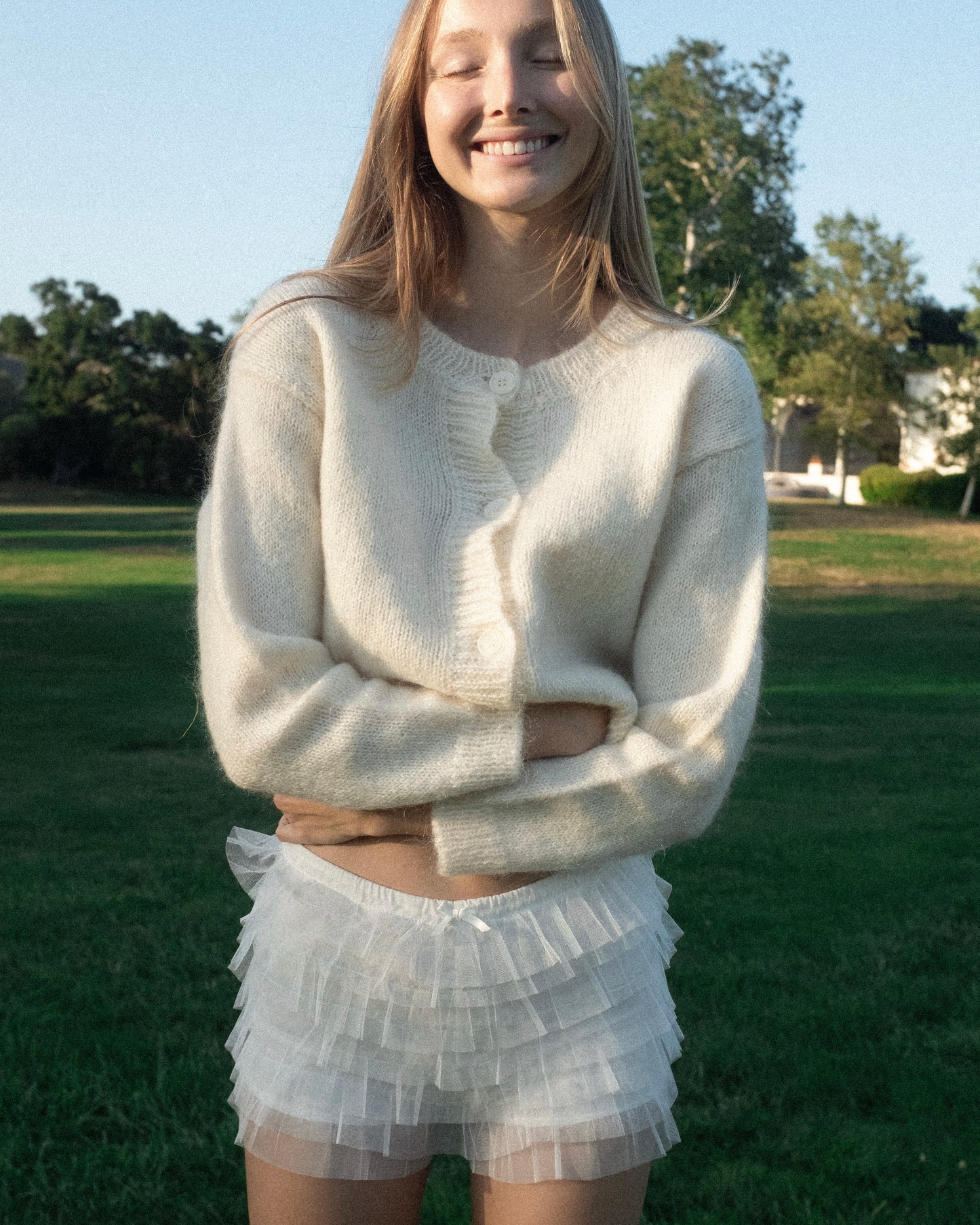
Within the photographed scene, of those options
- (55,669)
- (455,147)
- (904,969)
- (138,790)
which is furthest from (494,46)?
(55,669)

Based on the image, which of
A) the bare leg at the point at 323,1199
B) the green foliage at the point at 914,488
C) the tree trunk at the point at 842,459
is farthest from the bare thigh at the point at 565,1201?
the tree trunk at the point at 842,459

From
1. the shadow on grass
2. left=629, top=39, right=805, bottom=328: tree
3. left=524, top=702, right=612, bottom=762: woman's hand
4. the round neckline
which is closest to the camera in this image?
left=524, top=702, right=612, bottom=762: woman's hand

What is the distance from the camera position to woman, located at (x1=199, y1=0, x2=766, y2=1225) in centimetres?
190

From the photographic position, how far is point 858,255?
46.5 meters

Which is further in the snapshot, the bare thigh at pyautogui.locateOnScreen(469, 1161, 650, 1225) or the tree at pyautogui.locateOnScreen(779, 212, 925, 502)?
the tree at pyautogui.locateOnScreen(779, 212, 925, 502)

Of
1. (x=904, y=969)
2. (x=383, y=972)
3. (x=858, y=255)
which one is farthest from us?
(x=858, y=255)

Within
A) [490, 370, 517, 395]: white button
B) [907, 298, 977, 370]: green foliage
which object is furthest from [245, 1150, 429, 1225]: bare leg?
[907, 298, 977, 370]: green foliage

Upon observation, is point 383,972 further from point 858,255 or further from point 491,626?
point 858,255

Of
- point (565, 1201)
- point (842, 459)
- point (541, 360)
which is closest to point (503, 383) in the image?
point (541, 360)

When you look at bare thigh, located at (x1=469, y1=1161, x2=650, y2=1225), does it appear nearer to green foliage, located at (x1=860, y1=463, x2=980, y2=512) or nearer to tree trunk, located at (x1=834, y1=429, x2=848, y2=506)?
green foliage, located at (x1=860, y1=463, x2=980, y2=512)

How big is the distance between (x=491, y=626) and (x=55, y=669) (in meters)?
11.5

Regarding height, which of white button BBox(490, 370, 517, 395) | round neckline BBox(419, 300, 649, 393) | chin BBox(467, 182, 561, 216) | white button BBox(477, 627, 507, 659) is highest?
chin BBox(467, 182, 561, 216)

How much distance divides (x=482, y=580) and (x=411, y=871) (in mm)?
408

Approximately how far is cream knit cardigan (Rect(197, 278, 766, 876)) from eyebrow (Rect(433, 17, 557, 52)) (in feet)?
1.33
